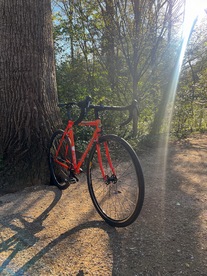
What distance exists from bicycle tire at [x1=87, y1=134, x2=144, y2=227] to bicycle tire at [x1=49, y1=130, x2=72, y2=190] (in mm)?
639

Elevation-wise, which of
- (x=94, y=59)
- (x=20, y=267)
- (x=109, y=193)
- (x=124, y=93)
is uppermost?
(x=94, y=59)

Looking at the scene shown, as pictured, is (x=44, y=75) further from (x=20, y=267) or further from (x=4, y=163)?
(x=20, y=267)

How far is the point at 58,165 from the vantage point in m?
3.39

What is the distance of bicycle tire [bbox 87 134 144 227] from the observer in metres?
2.23

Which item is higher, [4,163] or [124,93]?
[124,93]

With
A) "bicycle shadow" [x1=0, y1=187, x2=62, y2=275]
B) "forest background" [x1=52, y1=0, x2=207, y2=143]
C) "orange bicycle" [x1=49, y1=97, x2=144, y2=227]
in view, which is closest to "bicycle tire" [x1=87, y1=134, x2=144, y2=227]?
"orange bicycle" [x1=49, y1=97, x2=144, y2=227]

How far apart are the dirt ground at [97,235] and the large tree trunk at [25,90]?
351 millimetres

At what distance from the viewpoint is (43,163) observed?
3.47 m

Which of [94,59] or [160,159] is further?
[94,59]

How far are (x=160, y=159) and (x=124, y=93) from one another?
2.36 metres

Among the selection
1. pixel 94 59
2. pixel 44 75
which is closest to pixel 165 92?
pixel 94 59

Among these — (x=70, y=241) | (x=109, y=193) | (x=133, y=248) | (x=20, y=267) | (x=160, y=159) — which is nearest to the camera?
(x=20, y=267)

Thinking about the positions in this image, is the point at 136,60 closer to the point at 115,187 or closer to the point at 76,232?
the point at 115,187

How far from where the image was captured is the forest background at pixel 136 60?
5449mm
